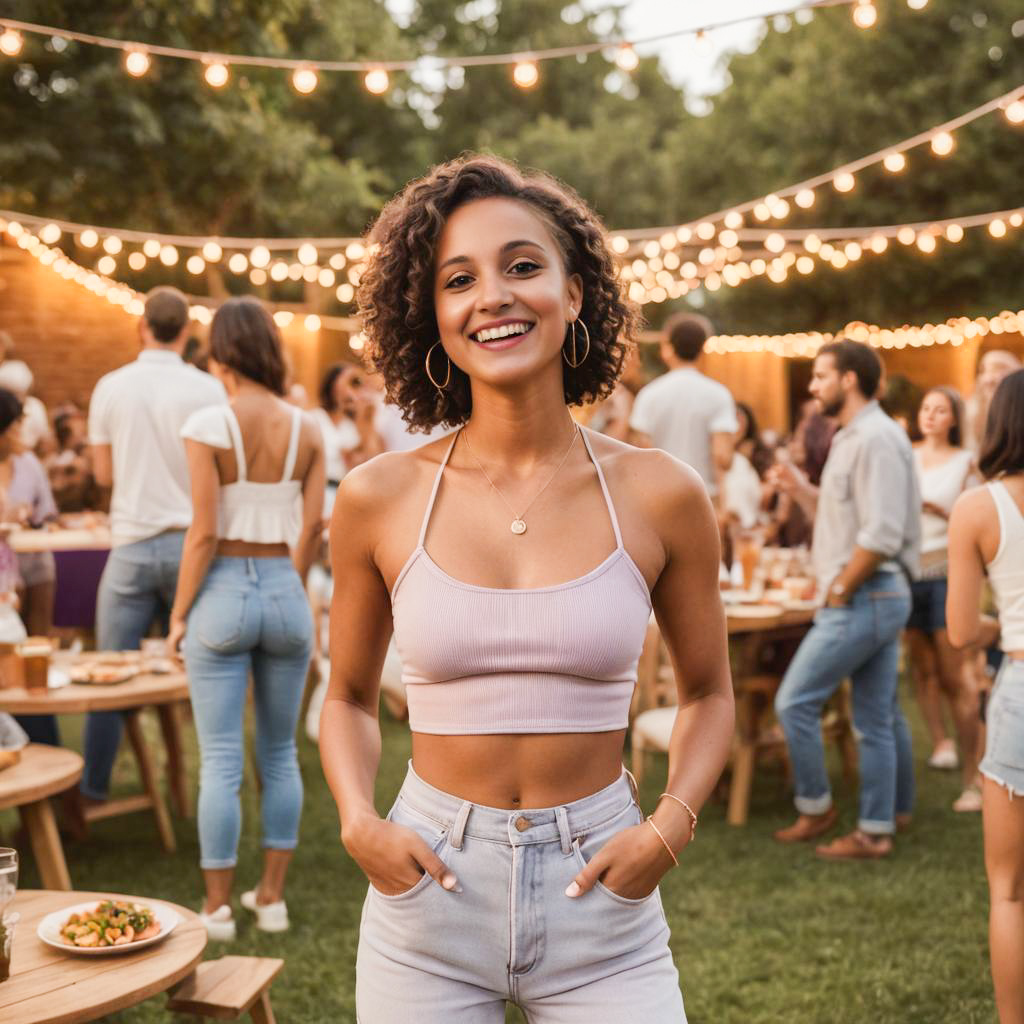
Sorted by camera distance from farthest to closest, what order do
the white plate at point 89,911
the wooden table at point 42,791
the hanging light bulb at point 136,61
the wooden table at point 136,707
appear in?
the hanging light bulb at point 136,61, the wooden table at point 136,707, the wooden table at point 42,791, the white plate at point 89,911

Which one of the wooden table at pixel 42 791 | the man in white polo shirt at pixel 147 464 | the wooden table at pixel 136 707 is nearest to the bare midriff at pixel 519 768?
the wooden table at pixel 42 791

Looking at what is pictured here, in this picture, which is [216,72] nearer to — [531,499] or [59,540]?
[59,540]

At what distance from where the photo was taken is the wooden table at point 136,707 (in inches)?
165

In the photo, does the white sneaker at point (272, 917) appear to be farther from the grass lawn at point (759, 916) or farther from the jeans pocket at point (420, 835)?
the jeans pocket at point (420, 835)

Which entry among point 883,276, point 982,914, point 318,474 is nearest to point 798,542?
point 982,914

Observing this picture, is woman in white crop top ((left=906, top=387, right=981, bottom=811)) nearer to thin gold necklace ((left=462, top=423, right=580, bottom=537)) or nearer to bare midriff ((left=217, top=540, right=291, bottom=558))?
bare midriff ((left=217, top=540, right=291, bottom=558))

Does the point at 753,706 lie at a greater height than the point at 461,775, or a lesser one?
lesser

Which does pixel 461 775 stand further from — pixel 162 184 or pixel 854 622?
pixel 162 184

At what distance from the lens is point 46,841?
3635mm

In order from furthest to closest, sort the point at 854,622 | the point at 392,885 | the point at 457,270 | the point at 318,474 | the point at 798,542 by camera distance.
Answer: the point at 798,542
the point at 854,622
the point at 318,474
the point at 457,270
the point at 392,885

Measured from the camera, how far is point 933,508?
570 cm

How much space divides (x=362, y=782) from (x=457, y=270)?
0.70m

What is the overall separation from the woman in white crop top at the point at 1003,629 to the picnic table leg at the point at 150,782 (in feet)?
10.7

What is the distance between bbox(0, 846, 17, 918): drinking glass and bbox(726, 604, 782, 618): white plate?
3535mm
